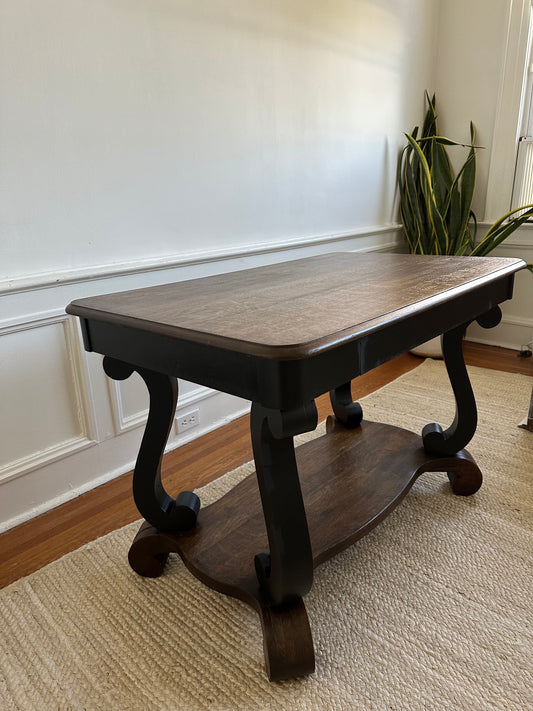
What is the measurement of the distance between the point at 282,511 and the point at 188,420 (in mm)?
1160

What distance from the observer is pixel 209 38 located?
6.34 feet

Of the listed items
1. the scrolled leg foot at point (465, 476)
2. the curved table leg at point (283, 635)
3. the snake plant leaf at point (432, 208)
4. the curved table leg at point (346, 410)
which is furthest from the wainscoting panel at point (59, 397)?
A: the snake plant leaf at point (432, 208)

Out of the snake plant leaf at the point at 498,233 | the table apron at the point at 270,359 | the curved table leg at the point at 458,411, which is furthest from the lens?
the snake plant leaf at the point at 498,233

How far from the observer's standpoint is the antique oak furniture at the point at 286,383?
93 cm

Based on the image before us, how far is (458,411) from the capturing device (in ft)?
5.47

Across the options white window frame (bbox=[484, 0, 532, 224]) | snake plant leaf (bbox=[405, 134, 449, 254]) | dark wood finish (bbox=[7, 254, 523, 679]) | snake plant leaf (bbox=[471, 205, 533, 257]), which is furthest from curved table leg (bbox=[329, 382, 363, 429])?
white window frame (bbox=[484, 0, 532, 224])

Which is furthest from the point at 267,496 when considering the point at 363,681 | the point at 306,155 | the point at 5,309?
the point at 306,155

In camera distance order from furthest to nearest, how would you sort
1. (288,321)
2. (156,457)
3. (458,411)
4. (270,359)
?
(458,411) < (156,457) < (288,321) < (270,359)

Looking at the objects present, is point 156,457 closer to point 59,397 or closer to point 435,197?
point 59,397

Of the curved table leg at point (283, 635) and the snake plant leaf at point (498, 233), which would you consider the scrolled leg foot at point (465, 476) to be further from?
the snake plant leaf at point (498, 233)

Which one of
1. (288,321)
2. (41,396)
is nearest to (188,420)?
(41,396)

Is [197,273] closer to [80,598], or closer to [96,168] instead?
[96,168]

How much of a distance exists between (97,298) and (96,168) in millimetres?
633

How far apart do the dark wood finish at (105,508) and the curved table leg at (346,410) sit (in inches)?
16.2
